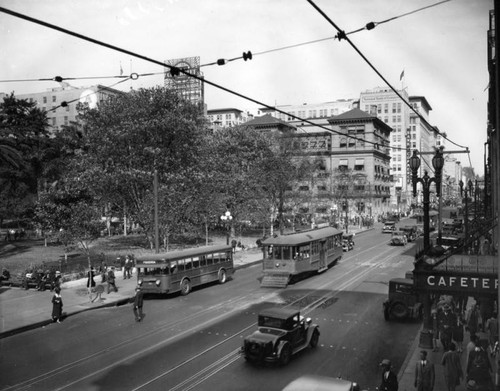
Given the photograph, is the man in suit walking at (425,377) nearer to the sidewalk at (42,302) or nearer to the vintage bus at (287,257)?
the sidewalk at (42,302)

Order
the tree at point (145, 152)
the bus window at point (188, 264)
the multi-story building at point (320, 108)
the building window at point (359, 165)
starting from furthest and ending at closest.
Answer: the multi-story building at point (320, 108), the building window at point (359, 165), the tree at point (145, 152), the bus window at point (188, 264)

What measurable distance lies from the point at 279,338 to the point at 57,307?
10.3m

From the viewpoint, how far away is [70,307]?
22.3 meters

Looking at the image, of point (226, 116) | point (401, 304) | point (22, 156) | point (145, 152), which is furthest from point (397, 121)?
point (401, 304)

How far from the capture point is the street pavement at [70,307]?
13241 mm

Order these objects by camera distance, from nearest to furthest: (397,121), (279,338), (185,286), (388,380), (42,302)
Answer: (388,380) → (279,338) → (42,302) → (185,286) → (397,121)

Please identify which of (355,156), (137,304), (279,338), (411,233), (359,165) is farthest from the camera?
(355,156)

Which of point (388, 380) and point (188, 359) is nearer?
point (388, 380)

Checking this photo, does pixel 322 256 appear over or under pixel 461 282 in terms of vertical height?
under

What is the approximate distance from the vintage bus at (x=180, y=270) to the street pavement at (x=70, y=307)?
178 cm

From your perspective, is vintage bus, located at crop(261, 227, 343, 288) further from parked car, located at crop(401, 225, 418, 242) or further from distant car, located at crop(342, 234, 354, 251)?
Result: parked car, located at crop(401, 225, 418, 242)

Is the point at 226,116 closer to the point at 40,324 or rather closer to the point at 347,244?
the point at 347,244

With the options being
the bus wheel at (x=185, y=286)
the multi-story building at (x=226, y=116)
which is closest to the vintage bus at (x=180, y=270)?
the bus wheel at (x=185, y=286)

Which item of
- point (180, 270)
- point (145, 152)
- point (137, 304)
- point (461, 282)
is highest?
point (145, 152)
